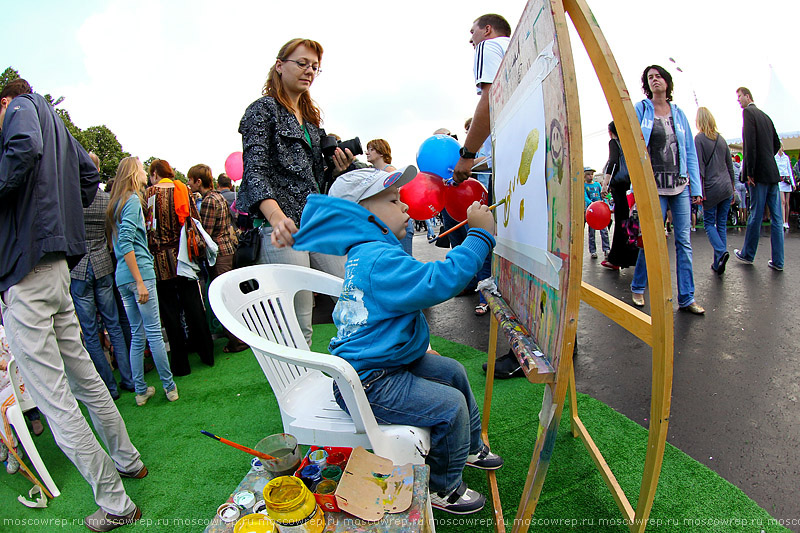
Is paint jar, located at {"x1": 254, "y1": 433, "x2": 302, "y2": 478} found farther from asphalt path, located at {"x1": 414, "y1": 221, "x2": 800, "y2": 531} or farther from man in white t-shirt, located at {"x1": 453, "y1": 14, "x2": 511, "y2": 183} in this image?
asphalt path, located at {"x1": 414, "y1": 221, "x2": 800, "y2": 531}

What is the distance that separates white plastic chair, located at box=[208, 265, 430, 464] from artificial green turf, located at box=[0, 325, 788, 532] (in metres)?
0.60

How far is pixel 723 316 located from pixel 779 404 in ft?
5.03

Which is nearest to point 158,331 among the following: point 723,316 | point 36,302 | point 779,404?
point 36,302

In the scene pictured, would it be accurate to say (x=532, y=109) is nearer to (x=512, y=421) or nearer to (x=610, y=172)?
(x=512, y=421)

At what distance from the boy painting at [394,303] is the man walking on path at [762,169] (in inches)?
201

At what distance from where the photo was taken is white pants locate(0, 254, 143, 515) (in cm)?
179

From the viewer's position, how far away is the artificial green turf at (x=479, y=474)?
1.63 meters

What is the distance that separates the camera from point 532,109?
1.16 metres

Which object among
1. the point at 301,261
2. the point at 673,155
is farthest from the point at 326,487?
the point at 673,155

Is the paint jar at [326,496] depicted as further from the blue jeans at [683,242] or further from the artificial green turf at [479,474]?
the blue jeans at [683,242]

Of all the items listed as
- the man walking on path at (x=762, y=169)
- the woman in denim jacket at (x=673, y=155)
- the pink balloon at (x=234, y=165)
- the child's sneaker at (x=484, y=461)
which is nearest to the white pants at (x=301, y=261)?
the child's sneaker at (x=484, y=461)

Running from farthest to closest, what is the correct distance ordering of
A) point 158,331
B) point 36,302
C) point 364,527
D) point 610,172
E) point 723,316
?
1. point 610,172
2. point 723,316
3. point 158,331
4. point 36,302
5. point 364,527

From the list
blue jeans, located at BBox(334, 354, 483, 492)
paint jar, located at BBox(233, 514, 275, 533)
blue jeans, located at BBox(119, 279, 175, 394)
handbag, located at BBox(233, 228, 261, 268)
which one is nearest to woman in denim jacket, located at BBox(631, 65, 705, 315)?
blue jeans, located at BBox(334, 354, 483, 492)

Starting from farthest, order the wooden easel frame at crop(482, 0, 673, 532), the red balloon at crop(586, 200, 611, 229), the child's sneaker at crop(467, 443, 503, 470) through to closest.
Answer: the red balloon at crop(586, 200, 611, 229), the child's sneaker at crop(467, 443, 503, 470), the wooden easel frame at crop(482, 0, 673, 532)
